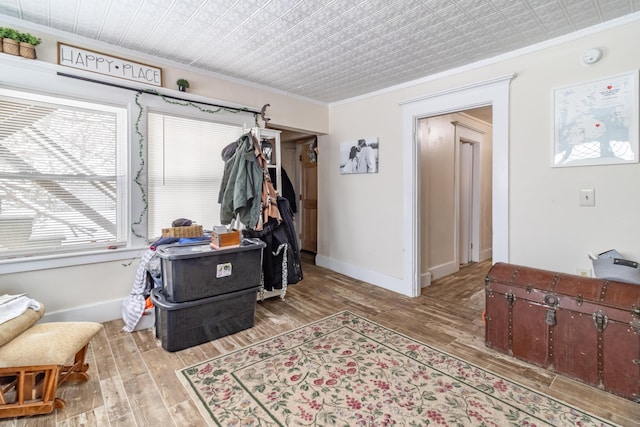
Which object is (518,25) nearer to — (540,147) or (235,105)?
(540,147)

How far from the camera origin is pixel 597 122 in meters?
2.18

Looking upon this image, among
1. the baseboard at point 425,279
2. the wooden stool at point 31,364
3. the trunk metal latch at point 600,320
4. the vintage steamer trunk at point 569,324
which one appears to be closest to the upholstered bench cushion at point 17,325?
the wooden stool at point 31,364

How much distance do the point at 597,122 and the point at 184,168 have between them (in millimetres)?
3517

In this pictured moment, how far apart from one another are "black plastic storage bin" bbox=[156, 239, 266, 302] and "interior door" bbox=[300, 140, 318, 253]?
9.89ft

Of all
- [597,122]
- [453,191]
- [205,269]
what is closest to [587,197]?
[597,122]

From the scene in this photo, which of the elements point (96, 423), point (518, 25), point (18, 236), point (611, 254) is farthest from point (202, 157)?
point (611, 254)

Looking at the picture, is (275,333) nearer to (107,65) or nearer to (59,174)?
(59,174)

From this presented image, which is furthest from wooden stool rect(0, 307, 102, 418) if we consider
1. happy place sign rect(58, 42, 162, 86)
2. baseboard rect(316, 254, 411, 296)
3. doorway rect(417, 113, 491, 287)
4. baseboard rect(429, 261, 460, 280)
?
baseboard rect(429, 261, 460, 280)

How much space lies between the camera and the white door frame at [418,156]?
8.78ft

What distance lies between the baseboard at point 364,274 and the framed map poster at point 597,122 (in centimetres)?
197

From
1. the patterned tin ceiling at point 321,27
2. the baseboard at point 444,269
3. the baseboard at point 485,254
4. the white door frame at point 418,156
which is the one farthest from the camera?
the baseboard at point 485,254

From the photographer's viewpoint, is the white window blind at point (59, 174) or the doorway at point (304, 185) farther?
the doorway at point (304, 185)

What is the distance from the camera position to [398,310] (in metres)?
3.01

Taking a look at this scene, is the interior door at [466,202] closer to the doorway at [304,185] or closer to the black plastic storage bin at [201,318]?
the doorway at [304,185]
